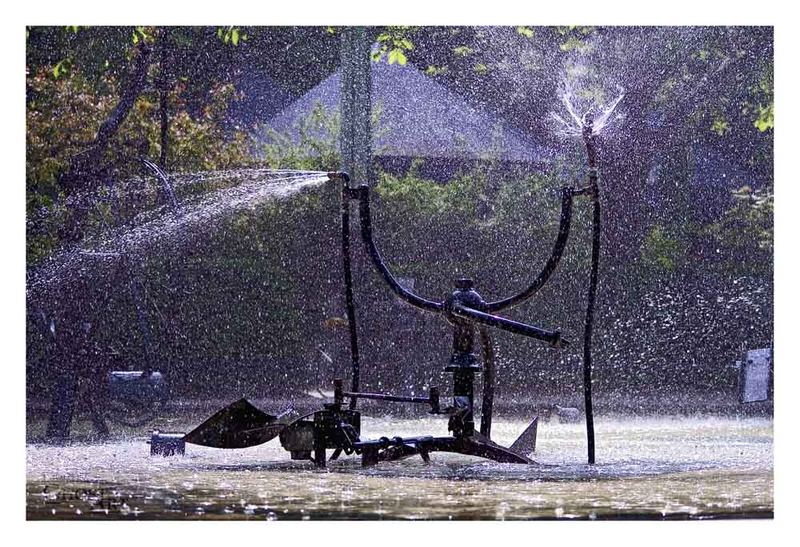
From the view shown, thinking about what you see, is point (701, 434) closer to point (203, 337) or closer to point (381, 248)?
point (381, 248)

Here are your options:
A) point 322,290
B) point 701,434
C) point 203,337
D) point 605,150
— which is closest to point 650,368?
Result: point 701,434

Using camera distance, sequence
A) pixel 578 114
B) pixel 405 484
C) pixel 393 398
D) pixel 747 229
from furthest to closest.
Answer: pixel 578 114 → pixel 747 229 → pixel 393 398 → pixel 405 484

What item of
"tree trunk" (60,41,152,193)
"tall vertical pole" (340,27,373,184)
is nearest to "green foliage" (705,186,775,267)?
"tall vertical pole" (340,27,373,184)

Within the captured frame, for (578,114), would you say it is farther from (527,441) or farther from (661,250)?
(527,441)

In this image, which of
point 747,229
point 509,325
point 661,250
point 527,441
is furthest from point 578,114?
point 509,325

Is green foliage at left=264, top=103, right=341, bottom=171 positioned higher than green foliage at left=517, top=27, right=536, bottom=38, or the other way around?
green foliage at left=517, top=27, right=536, bottom=38

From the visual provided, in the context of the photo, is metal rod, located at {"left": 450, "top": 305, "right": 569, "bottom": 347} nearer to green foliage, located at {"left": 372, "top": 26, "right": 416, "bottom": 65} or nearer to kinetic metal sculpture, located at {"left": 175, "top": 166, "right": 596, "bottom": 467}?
kinetic metal sculpture, located at {"left": 175, "top": 166, "right": 596, "bottom": 467}

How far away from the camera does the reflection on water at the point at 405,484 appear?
670 cm

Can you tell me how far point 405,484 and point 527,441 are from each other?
1.22 m

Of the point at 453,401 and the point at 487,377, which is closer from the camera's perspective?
the point at 453,401

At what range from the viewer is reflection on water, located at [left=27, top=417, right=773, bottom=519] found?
6703 millimetres

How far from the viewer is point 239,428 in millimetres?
7777

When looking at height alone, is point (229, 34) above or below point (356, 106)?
above

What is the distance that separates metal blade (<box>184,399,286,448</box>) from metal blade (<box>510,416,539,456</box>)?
4.34ft
